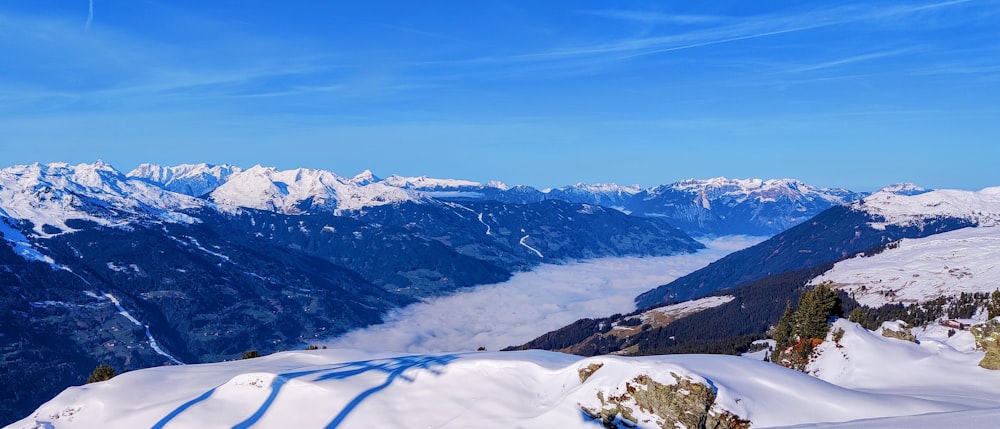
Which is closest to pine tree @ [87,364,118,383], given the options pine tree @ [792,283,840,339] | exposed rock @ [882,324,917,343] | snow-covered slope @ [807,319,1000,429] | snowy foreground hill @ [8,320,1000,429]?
snowy foreground hill @ [8,320,1000,429]

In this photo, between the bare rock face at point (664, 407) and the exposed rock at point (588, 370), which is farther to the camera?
the exposed rock at point (588, 370)

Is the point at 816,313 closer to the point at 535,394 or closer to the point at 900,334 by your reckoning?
the point at 900,334

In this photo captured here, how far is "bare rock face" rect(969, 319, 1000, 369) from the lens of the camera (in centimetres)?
5628

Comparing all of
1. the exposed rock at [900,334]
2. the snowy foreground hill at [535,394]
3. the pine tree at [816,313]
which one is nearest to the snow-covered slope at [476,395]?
the snowy foreground hill at [535,394]

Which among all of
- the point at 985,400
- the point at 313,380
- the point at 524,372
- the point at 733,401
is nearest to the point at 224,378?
the point at 313,380

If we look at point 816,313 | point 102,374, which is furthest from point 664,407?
point 102,374

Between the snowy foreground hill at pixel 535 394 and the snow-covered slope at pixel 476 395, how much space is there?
0.10m

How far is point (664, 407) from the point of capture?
40.4 metres

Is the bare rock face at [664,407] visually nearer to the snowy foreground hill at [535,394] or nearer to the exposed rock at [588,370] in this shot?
the snowy foreground hill at [535,394]

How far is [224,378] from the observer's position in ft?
191

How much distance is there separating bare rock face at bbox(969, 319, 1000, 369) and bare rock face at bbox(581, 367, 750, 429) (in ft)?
115

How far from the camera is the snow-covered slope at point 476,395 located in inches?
1610

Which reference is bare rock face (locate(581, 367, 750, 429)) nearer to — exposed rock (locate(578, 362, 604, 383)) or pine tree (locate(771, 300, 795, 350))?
exposed rock (locate(578, 362, 604, 383))

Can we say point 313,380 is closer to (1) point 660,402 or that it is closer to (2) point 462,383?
(2) point 462,383
